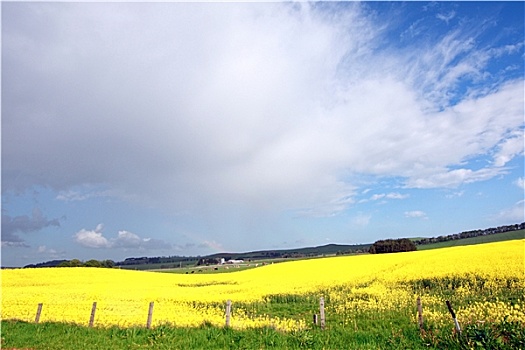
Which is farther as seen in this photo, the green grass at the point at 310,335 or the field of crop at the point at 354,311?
the field of crop at the point at 354,311

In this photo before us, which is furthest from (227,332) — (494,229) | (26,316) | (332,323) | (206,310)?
(494,229)

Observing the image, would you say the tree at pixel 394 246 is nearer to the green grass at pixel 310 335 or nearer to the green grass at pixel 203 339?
the green grass at pixel 310 335

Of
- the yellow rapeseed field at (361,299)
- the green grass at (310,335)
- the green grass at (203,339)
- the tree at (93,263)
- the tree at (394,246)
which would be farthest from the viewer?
the tree at (93,263)

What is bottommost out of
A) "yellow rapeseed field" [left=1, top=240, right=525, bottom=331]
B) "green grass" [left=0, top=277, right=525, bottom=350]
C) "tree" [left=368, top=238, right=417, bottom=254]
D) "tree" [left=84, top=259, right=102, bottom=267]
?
"green grass" [left=0, top=277, right=525, bottom=350]

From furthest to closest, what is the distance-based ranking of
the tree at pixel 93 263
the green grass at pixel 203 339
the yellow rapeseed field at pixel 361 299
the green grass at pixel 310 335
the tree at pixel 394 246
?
the tree at pixel 93 263
the tree at pixel 394 246
the yellow rapeseed field at pixel 361 299
the green grass at pixel 203 339
the green grass at pixel 310 335

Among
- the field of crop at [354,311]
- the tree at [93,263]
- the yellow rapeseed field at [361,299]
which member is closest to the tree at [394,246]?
the field of crop at [354,311]

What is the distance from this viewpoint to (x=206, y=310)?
23.1 metres

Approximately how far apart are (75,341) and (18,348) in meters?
1.84

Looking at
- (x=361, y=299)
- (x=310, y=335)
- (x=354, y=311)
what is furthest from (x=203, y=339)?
(x=361, y=299)

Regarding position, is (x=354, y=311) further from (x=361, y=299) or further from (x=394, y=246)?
(x=394, y=246)

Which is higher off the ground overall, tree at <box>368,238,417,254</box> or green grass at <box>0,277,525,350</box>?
tree at <box>368,238,417,254</box>

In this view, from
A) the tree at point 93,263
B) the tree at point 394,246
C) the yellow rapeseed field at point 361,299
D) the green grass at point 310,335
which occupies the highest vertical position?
the tree at point 93,263

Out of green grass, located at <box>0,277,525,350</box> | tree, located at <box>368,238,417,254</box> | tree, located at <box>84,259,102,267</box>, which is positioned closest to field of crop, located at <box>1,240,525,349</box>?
green grass, located at <box>0,277,525,350</box>

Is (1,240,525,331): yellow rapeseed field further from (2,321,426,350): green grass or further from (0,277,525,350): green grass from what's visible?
(2,321,426,350): green grass
